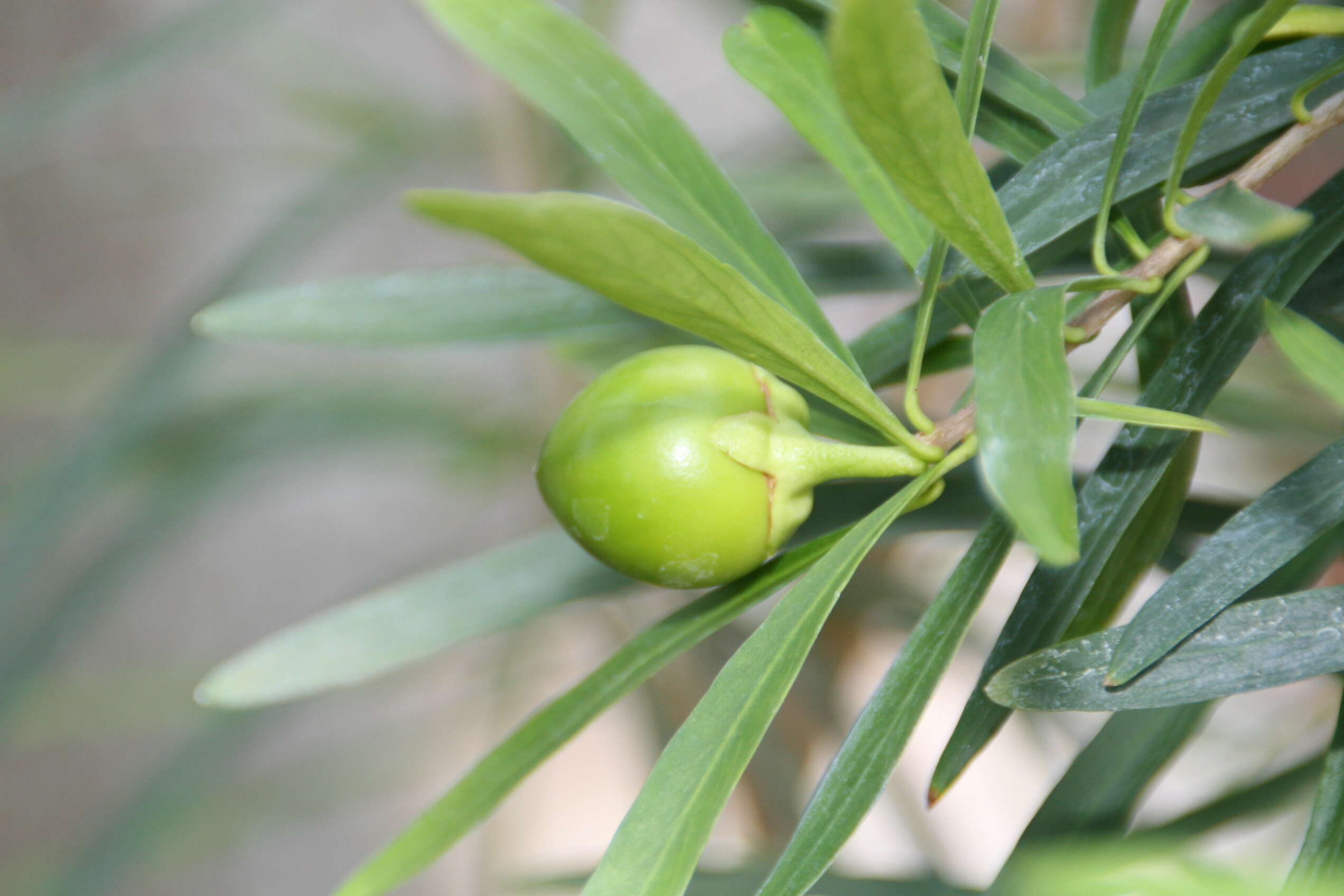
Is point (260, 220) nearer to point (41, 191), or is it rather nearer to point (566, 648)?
point (41, 191)

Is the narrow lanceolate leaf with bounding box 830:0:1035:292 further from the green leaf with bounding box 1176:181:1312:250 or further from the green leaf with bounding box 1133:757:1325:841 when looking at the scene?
the green leaf with bounding box 1133:757:1325:841

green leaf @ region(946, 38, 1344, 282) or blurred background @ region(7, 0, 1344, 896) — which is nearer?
green leaf @ region(946, 38, 1344, 282)

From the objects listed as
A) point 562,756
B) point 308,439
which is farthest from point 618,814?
point 308,439

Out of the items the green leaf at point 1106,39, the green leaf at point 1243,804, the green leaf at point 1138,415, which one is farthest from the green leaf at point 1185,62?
the green leaf at point 1243,804

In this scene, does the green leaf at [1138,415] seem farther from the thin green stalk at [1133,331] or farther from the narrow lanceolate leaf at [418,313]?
the narrow lanceolate leaf at [418,313]

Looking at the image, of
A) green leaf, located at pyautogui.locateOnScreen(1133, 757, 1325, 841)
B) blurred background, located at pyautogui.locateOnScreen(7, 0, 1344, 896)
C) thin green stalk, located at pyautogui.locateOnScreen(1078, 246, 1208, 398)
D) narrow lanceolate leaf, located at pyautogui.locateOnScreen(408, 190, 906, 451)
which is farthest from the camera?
blurred background, located at pyautogui.locateOnScreen(7, 0, 1344, 896)

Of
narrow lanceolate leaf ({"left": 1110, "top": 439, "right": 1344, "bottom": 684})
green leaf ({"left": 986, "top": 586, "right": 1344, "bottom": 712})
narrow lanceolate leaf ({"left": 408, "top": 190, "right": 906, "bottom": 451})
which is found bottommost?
green leaf ({"left": 986, "top": 586, "right": 1344, "bottom": 712})

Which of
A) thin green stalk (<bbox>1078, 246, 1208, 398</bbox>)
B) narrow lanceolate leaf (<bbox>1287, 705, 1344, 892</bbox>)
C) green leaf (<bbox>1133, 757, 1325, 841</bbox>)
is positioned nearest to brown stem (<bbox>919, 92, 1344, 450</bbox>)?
thin green stalk (<bbox>1078, 246, 1208, 398</bbox>)
